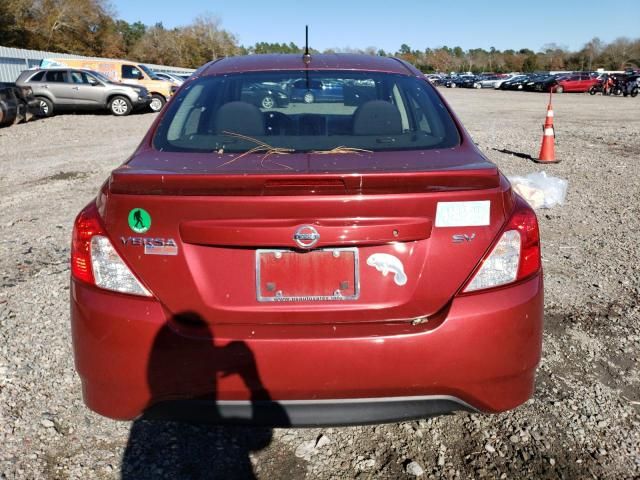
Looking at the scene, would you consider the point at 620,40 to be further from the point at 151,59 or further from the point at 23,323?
the point at 23,323

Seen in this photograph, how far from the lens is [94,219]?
83.7 inches

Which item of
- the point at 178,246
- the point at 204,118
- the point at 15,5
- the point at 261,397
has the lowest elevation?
the point at 261,397

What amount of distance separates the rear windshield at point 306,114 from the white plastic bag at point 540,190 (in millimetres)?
3882

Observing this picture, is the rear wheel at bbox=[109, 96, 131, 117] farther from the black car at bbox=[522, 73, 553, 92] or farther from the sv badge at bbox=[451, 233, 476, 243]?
the black car at bbox=[522, 73, 553, 92]

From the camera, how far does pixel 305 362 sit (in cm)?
200

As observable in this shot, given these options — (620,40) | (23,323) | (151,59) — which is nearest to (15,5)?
(151,59)

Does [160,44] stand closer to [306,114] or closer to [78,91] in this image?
[78,91]

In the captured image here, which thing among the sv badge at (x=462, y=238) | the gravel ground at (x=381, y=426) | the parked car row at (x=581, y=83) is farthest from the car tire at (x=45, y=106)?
the parked car row at (x=581, y=83)

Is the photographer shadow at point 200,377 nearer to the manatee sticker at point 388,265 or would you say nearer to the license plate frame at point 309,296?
the license plate frame at point 309,296

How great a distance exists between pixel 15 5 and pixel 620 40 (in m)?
100

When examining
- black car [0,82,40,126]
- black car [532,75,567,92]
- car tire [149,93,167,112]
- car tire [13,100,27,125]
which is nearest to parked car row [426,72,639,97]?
black car [532,75,567,92]

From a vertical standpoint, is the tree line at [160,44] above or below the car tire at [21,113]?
above

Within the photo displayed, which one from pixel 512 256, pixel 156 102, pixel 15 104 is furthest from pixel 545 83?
pixel 512 256

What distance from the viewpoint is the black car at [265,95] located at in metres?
3.15
